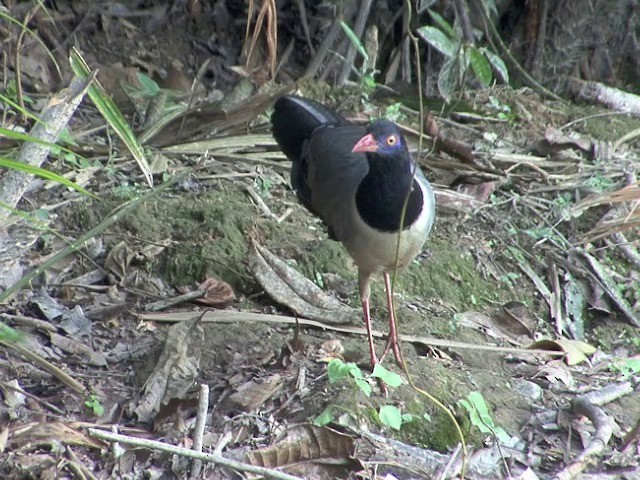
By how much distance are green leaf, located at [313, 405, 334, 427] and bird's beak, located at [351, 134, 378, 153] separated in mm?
1317

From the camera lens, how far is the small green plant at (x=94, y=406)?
365cm

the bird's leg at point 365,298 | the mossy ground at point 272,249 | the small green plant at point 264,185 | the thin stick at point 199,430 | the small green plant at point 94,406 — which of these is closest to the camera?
the thin stick at point 199,430

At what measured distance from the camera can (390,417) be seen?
3506 millimetres

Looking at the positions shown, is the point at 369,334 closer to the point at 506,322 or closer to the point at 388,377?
the point at 388,377

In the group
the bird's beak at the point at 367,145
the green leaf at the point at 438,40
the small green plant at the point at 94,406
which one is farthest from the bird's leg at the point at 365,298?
the green leaf at the point at 438,40

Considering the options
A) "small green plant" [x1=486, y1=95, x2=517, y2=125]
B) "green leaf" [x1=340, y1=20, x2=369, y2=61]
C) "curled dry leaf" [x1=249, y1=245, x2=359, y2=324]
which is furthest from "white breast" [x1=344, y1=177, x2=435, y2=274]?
"small green plant" [x1=486, y1=95, x2=517, y2=125]

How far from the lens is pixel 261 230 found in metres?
5.41

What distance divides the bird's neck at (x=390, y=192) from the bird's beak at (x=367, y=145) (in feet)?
0.27

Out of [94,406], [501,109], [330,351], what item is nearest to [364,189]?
[330,351]

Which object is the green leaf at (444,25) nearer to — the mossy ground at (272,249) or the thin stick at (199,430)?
the mossy ground at (272,249)

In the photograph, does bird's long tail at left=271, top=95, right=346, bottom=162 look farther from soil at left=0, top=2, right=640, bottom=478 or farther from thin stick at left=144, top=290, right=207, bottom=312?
thin stick at left=144, top=290, right=207, bottom=312

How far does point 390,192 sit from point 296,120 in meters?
1.20

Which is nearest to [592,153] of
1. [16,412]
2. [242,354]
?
[242,354]

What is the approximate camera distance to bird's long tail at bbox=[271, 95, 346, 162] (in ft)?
17.6
